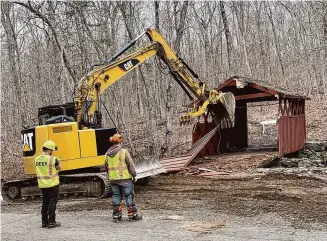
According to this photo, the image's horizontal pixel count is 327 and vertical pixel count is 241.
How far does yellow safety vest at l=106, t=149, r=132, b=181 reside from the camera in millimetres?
9062

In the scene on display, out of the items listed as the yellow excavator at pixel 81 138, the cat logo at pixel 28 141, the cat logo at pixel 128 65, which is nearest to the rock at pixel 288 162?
the yellow excavator at pixel 81 138

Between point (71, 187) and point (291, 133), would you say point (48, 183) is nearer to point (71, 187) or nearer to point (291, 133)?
point (71, 187)

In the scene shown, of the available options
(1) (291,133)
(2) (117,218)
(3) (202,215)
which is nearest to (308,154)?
(1) (291,133)

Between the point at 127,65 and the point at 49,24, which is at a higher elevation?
the point at 49,24

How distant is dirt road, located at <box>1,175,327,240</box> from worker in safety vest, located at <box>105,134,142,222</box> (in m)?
0.25

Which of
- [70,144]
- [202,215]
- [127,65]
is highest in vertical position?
[127,65]

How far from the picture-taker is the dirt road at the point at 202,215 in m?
7.83

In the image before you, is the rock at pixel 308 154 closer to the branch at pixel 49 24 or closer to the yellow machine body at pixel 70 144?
the branch at pixel 49 24

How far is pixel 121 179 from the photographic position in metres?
9.05

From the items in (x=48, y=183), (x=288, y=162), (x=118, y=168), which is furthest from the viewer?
(x=288, y=162)

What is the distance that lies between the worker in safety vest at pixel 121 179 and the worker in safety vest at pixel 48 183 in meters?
1.08

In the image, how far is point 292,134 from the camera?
816 inches

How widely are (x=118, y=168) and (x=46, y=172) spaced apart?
1380 millimetres

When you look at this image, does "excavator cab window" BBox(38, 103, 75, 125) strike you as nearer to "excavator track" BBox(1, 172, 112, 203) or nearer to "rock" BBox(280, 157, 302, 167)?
"excavator track" BBox(1, 172, 112, 203)
